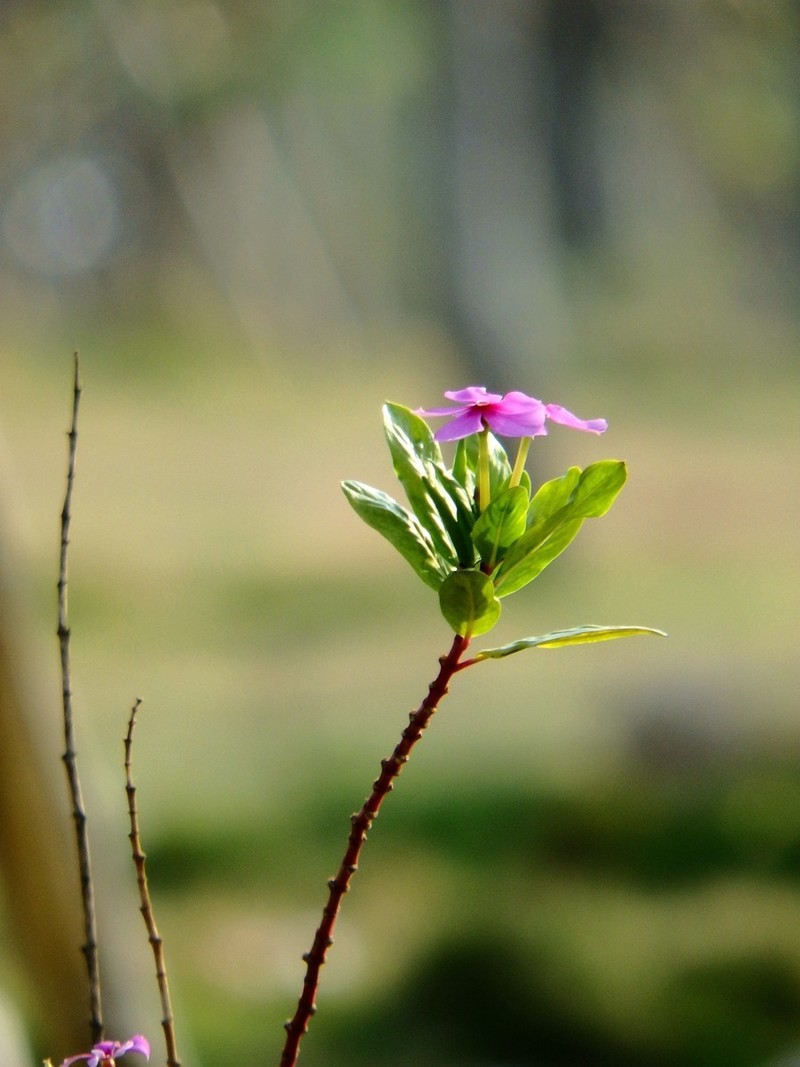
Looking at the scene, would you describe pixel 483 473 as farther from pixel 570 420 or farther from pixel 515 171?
pixel 515 171

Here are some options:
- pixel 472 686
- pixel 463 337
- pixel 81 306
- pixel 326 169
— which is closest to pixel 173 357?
pixel 81 306

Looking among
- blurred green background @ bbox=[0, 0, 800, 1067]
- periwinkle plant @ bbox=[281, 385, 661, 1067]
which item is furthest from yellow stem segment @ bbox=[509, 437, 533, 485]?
blurred green background @ bbox=[0, 0, 800, 1067]

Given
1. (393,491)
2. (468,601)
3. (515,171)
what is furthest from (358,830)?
(393,491)

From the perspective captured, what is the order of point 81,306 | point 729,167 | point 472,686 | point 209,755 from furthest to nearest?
point 81,306
point 729,167
point 472,686
point 209,755

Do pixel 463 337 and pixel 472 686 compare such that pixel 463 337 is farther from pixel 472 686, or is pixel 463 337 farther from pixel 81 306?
pixel 81 306

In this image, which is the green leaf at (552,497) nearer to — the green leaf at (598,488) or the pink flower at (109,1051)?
the green leaf at (598,488)

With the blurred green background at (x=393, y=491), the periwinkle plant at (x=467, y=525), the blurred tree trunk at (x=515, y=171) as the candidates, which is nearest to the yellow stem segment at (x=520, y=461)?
the periwinkle plant at (x=467, y=525)
